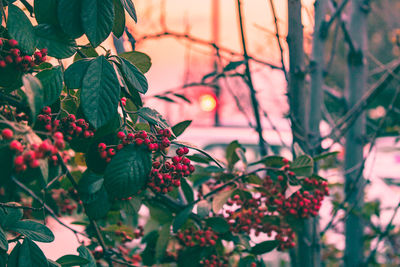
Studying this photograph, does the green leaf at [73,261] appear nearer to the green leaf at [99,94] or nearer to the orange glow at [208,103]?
the green leaf at [99,94]

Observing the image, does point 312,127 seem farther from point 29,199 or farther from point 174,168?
point 29,199

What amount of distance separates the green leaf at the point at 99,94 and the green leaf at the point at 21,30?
0.12 metres

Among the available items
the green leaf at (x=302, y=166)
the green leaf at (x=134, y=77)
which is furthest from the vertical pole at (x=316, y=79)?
the green leaf at (x=134, y=77)

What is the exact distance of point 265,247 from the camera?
4.26 feet

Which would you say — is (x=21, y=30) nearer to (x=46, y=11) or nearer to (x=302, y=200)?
(x=46, y=11)

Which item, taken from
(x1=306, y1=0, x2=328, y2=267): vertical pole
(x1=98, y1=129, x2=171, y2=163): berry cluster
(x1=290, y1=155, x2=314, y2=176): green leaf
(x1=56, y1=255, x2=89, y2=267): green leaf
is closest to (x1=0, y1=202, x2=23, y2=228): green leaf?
(x1=56, y1=255, x2=89, y2=267): green leaf

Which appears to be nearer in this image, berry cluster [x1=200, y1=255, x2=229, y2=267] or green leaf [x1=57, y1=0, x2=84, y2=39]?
green leaf [x1=57, y1=0, x2=84, y2=39]

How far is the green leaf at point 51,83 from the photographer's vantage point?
69 centimetres

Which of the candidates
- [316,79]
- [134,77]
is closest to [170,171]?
[134,77]

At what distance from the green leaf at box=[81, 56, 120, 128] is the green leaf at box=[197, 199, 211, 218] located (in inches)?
23.0

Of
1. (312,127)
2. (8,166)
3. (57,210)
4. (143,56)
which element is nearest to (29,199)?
(57,210)

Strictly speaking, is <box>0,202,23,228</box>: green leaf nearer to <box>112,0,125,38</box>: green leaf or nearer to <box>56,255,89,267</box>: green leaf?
<box>56,255,89,267</box>: green leaf

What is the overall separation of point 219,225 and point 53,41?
77cm

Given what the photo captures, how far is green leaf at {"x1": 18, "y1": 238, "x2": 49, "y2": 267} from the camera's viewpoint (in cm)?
79
